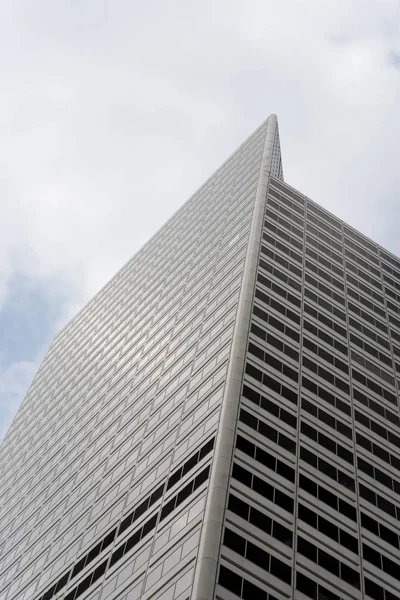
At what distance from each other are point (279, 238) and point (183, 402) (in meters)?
26.1

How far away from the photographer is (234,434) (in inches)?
2195

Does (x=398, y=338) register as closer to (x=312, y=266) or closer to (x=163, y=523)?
(x=312, y=266)

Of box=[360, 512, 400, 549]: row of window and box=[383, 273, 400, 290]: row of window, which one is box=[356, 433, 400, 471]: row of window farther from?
box=[383, 273, 400, 290]: row of window

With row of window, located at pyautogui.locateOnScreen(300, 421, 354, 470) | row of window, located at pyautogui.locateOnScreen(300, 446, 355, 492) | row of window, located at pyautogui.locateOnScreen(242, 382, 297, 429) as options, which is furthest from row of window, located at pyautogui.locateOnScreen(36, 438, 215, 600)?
row of window, located at pyautogui.locateOnScreen(300, 421, 354, 470)

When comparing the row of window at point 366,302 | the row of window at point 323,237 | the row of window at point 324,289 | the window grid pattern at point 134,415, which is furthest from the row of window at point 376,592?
the row of window at point 323,237

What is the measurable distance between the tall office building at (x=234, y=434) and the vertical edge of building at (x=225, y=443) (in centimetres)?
13

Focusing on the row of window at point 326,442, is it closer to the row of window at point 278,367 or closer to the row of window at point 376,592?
the row of window at point 278,367

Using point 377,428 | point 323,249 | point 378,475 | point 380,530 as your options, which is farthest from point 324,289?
point 380,530

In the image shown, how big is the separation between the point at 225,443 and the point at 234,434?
1345 millimetres

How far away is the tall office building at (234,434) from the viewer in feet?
167

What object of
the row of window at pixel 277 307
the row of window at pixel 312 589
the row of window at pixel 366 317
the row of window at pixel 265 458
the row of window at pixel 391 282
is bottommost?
the row of window at pixel 312 589

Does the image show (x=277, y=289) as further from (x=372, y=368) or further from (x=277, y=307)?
(x=372, y=368)

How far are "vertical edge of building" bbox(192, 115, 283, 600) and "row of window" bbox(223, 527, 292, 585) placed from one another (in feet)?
2.57

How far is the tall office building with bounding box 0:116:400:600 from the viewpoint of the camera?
50906 millimetres
